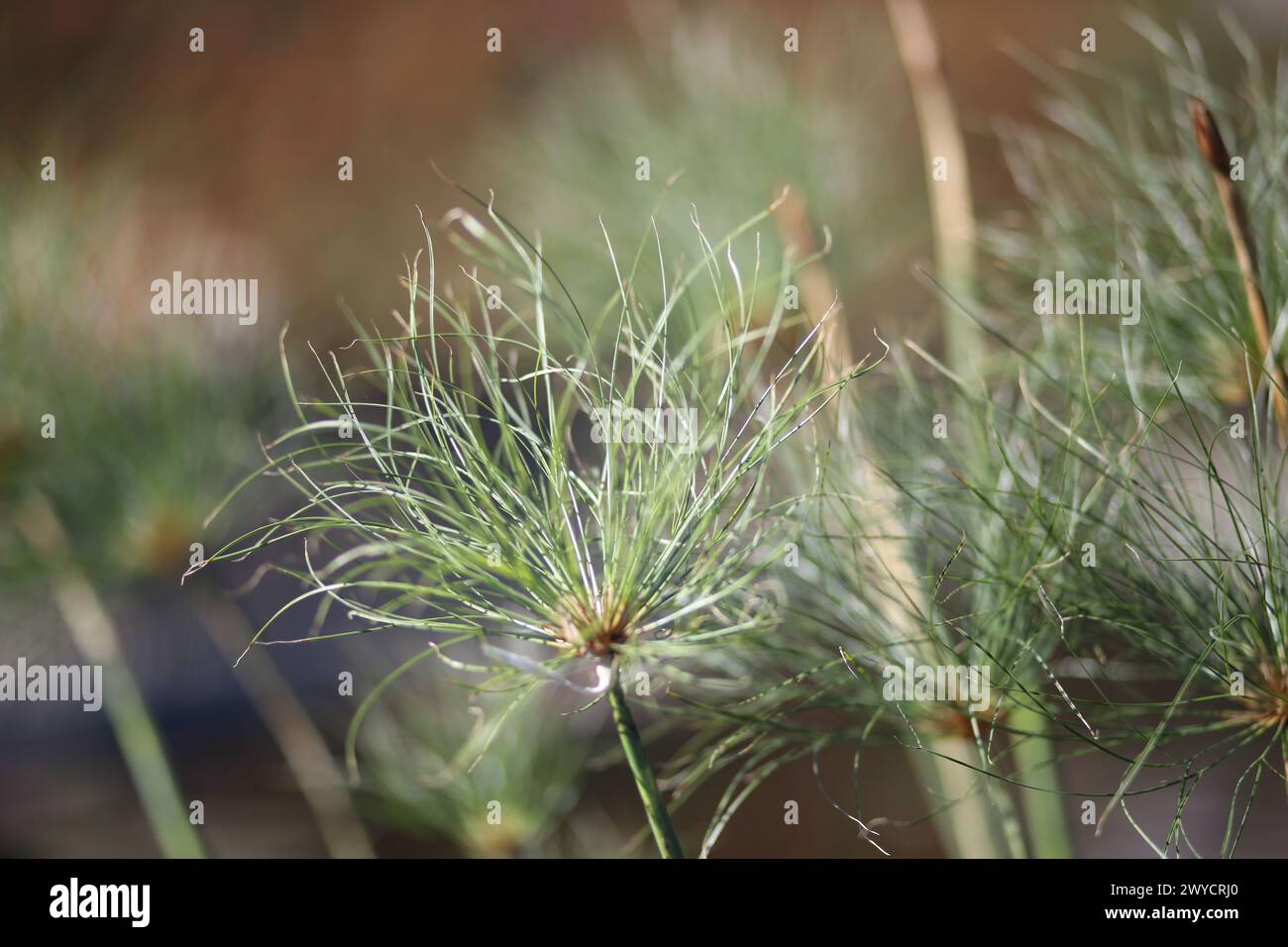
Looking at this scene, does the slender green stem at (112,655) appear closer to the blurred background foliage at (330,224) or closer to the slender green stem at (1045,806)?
the blurred background foliage at (330,224)

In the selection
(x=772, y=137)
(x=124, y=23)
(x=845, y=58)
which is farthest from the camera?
(x=124, y=23)

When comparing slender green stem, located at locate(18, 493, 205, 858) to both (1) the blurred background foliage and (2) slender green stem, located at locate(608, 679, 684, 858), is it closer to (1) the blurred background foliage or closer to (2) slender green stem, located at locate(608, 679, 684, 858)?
(1) the blurred background foliage

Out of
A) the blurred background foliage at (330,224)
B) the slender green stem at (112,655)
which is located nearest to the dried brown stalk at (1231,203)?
the blurred background foliage at (330,224)

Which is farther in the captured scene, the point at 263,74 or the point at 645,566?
the point at 263,74

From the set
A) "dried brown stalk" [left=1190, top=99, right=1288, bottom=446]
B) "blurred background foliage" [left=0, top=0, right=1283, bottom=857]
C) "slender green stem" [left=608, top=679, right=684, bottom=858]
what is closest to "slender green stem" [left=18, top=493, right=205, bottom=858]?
"blurred background foliage" [left=0, top=0, right=1283, bottom=857]

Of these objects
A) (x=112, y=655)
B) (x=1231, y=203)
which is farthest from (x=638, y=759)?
(x=112, y=655)

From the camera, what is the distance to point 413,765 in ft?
1.79

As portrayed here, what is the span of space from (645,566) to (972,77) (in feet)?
4.08

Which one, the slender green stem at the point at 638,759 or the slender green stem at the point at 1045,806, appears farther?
the slender green stem at the point at 1045,806

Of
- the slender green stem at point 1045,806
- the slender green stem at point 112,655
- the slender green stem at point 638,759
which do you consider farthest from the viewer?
the slender green stem at point 112,655

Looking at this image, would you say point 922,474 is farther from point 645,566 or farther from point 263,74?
point 263,74

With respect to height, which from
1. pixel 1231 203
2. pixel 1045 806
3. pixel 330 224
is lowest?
pixel 1045 806

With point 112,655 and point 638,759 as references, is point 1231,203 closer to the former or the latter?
point 638,759

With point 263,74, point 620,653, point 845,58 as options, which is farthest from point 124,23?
point 620,653
